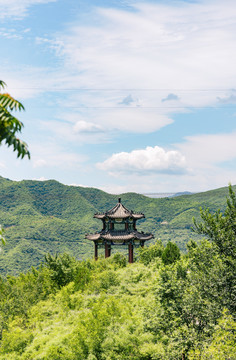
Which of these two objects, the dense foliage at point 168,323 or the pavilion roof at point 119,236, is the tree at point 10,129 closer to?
the dense foliage at point 168,323

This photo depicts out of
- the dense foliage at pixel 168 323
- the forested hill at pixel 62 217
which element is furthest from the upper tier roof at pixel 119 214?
the forested hill at pixel 62 217

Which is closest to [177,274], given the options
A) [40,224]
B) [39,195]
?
[40,224]

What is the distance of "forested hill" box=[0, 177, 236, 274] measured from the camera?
124 metres

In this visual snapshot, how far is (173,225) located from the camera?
516ft

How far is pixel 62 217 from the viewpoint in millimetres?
171625

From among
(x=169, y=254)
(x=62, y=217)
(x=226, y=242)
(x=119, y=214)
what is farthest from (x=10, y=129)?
(x=62, y=217)

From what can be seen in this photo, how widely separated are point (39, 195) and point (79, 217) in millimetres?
30161

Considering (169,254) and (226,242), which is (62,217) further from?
(226,242)

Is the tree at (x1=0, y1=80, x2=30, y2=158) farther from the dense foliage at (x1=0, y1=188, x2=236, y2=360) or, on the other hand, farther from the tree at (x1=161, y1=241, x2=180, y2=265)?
the tree at (x1=161, y1=241, x2=180, y2=265)

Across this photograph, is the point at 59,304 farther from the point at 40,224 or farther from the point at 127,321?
the point at 40,224

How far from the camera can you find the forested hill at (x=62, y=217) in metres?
124

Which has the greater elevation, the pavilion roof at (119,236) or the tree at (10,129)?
the tree at (10,129)

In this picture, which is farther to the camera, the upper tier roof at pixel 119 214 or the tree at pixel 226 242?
the upper tier roof at pixel 119 214

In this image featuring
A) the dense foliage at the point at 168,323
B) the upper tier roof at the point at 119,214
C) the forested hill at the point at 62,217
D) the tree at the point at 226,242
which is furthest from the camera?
the forested hill at the point at 62,217
